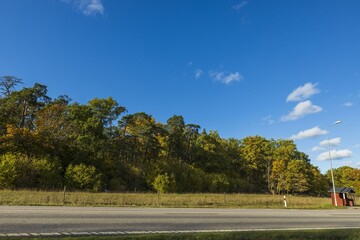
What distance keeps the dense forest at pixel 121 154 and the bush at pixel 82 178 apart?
146mm

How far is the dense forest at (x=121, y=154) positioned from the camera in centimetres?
4434

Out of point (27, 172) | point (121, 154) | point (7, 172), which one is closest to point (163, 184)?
point (121, 154)

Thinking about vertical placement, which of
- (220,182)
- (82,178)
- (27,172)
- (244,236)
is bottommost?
(244,236)

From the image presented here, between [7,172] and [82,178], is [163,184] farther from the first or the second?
[7,172]

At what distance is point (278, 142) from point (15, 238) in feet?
283

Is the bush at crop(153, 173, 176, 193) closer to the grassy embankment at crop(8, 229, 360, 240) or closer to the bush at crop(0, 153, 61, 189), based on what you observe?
the bush at crop(0, 153, 61, 189)

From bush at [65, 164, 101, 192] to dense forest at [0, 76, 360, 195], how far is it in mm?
146

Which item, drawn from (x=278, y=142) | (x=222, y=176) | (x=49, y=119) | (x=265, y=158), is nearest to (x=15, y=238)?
(x=49, y=119)

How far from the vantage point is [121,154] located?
201 ft

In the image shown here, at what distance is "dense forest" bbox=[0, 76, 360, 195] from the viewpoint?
44.3 metres

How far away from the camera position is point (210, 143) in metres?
73.0

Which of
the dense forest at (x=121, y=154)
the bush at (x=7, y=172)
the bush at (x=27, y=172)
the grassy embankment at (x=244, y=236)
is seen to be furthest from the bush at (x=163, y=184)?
the grassy embankment at (x=244, y=236)

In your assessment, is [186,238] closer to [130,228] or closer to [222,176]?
[130,228]

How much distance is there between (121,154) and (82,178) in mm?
16671
